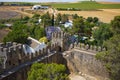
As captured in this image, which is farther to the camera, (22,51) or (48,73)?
(22,51)

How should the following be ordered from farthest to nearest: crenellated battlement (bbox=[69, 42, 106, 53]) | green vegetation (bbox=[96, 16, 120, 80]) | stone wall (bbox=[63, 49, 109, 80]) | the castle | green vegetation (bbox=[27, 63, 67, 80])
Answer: crenellated battlement (bbox=[69, 42, 106, 53]) → stone wall (bbox=[63, 49, 109, 80]) → green vegetation (bbox=[96, 16, 120, 80]) → the castle → green vegetation (bbox=[27, 63, 67, 80])

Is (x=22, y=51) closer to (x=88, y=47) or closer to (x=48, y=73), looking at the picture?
(x=48, y=73)

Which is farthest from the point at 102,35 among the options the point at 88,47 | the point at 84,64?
the point at 84,64

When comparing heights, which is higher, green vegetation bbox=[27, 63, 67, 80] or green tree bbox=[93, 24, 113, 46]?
green vegetation bbox=[27, 63, 67, 80]

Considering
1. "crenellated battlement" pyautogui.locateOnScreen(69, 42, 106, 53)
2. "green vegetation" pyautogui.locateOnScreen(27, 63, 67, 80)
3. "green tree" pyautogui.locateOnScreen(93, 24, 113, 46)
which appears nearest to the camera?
"green vegetation" pyautogui.locateOnScreen(27, 63, 67, 80)

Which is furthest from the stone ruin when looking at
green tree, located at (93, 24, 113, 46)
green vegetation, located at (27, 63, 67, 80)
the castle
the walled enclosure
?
green tree, located at (93, 24, 113, 46)

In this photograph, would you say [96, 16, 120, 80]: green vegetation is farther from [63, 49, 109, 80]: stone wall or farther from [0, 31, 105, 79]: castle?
[0, 31, 105, 79]: castle

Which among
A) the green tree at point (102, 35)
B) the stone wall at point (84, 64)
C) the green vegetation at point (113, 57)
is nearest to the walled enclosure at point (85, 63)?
the stone wall at point (84, 64)

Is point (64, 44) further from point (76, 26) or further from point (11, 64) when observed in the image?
point (76, 26)
